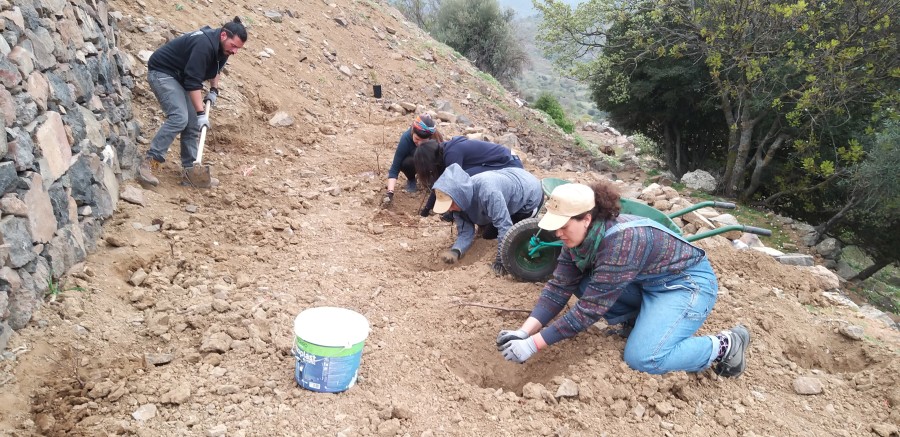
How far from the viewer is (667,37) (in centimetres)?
1026

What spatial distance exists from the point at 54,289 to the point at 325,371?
1.75 meters

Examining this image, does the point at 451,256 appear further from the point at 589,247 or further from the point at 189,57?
the point at 189,57

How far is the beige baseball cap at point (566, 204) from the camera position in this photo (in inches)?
113

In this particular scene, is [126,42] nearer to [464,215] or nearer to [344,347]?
[464,215]

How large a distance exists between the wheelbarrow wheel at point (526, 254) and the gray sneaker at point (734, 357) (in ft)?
4.26

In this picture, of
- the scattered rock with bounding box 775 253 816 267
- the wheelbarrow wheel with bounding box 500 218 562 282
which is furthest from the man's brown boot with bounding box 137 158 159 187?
the scattered rock with bounding box 775 253 816 267

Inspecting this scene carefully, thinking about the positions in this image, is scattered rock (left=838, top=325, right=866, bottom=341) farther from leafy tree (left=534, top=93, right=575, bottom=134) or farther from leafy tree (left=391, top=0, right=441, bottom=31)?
leafy tree (left=391, top=0, right=441, bottom=31)

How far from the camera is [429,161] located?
4.60 metres

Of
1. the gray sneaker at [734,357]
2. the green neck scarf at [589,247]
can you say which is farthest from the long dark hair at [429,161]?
the gray sneaker at [734,357]

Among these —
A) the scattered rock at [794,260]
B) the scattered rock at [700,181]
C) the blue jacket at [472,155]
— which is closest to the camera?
the blue jacket at [472,155]

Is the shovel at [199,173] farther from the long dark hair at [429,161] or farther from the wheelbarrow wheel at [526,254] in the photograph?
the wheelbarrow wheel at [526,254]

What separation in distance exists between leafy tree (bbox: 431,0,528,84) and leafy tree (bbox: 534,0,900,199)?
9.53m

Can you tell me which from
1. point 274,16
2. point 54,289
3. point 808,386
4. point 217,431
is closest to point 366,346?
point 217,431

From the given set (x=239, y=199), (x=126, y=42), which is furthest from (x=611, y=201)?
(x=126, y=42)
